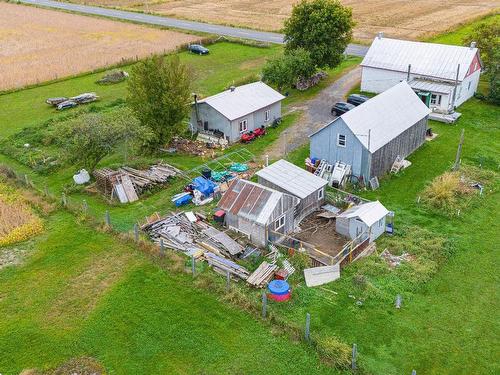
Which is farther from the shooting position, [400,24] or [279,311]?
[400,24]

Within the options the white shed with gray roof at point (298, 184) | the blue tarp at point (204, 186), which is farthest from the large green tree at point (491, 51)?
the blue tarp at point (204, 186)

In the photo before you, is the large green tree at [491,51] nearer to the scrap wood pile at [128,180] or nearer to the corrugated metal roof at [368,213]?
the corrugated metal roof at [368,213]

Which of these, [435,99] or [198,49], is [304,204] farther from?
[198,49]

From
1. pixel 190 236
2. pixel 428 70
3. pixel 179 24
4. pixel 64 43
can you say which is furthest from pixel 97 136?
pixel 179 24

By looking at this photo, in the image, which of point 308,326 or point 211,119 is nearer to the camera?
point 308,326

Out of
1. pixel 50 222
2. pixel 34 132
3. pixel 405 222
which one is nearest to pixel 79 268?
pixel 50 222

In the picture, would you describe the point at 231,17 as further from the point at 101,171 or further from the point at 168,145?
the point at 101,171

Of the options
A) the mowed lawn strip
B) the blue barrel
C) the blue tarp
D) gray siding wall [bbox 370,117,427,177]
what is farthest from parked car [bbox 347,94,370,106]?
the mowed lawn strip
